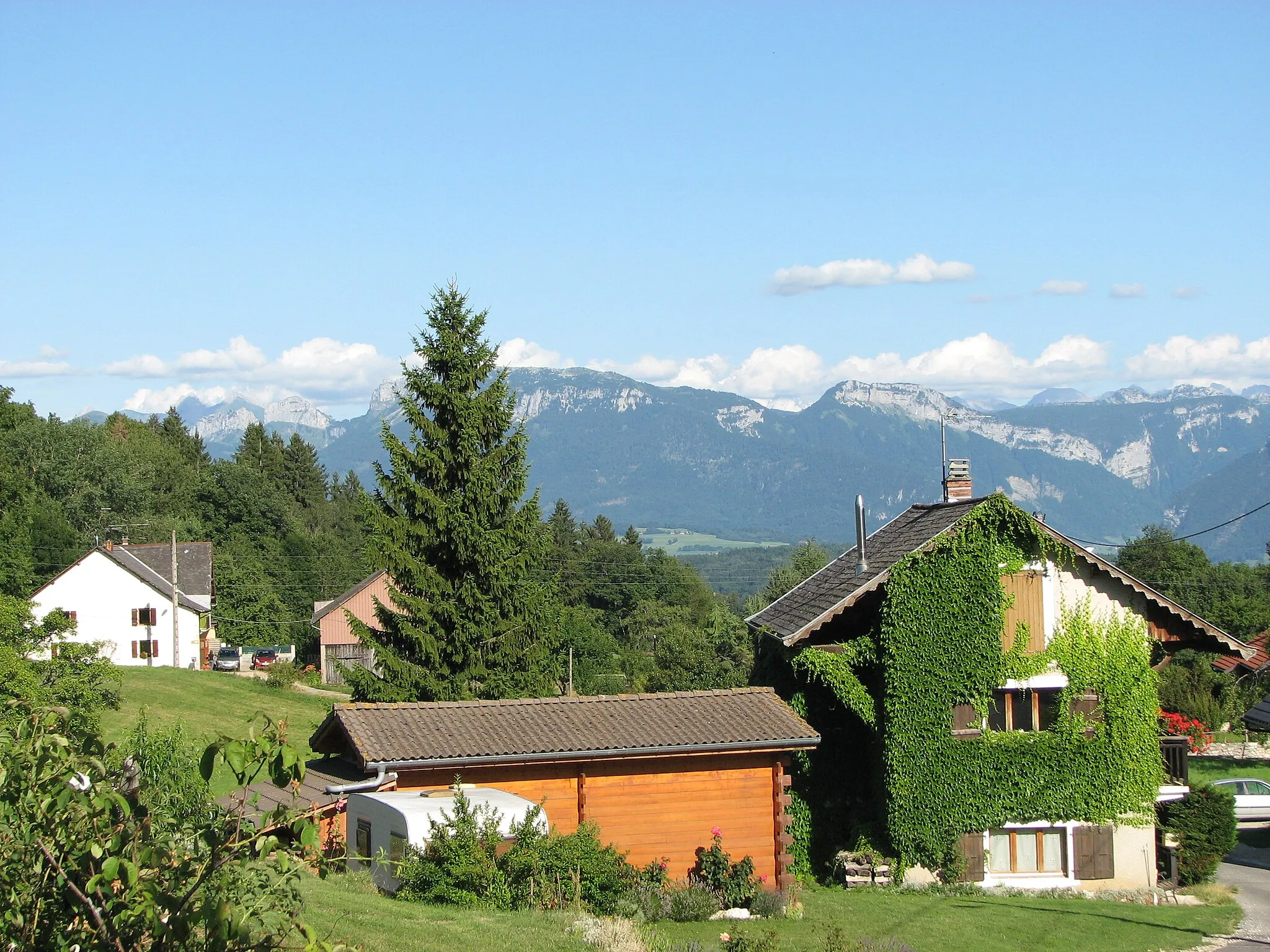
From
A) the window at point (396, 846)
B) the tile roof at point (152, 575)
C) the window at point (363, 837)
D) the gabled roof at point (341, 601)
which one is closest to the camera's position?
the window at point (396, 846)

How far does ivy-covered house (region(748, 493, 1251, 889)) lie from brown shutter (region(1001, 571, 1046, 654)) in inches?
1.1

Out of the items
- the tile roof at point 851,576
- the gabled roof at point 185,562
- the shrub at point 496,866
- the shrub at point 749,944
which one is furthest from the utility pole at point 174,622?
the shrub at point 749,944

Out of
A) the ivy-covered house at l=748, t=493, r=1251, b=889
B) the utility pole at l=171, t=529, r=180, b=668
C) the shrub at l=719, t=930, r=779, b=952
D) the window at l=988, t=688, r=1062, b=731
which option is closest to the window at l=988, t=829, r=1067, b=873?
the ivy-covered house at l=748, t=493, r=1251, b=889

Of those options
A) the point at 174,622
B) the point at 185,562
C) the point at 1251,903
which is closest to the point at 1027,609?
the point at 1251,903

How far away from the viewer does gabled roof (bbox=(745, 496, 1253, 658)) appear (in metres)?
24.2

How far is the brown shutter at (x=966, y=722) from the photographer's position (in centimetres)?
2400

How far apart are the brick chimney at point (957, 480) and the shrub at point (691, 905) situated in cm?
1276

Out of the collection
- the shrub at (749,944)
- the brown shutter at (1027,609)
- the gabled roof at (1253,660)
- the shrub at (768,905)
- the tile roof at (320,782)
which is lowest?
the shrub at (768,905)

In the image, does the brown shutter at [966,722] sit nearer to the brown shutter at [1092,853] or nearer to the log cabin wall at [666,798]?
the brown shutter at [1092,853]

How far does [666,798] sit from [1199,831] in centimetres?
1249

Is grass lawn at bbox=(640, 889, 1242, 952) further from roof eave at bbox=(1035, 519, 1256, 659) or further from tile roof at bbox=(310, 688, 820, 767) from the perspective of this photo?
roof eave at bbox=(1035, 519, 1256, 659)

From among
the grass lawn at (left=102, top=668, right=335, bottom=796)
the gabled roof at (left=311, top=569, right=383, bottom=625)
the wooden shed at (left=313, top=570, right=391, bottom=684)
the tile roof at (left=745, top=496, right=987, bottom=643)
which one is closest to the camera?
the tile roof at (left=745, top=496, right=987, bottom=643)

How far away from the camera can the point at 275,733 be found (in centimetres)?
506

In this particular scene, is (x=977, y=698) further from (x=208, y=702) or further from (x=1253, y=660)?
(x=208, y=702)
